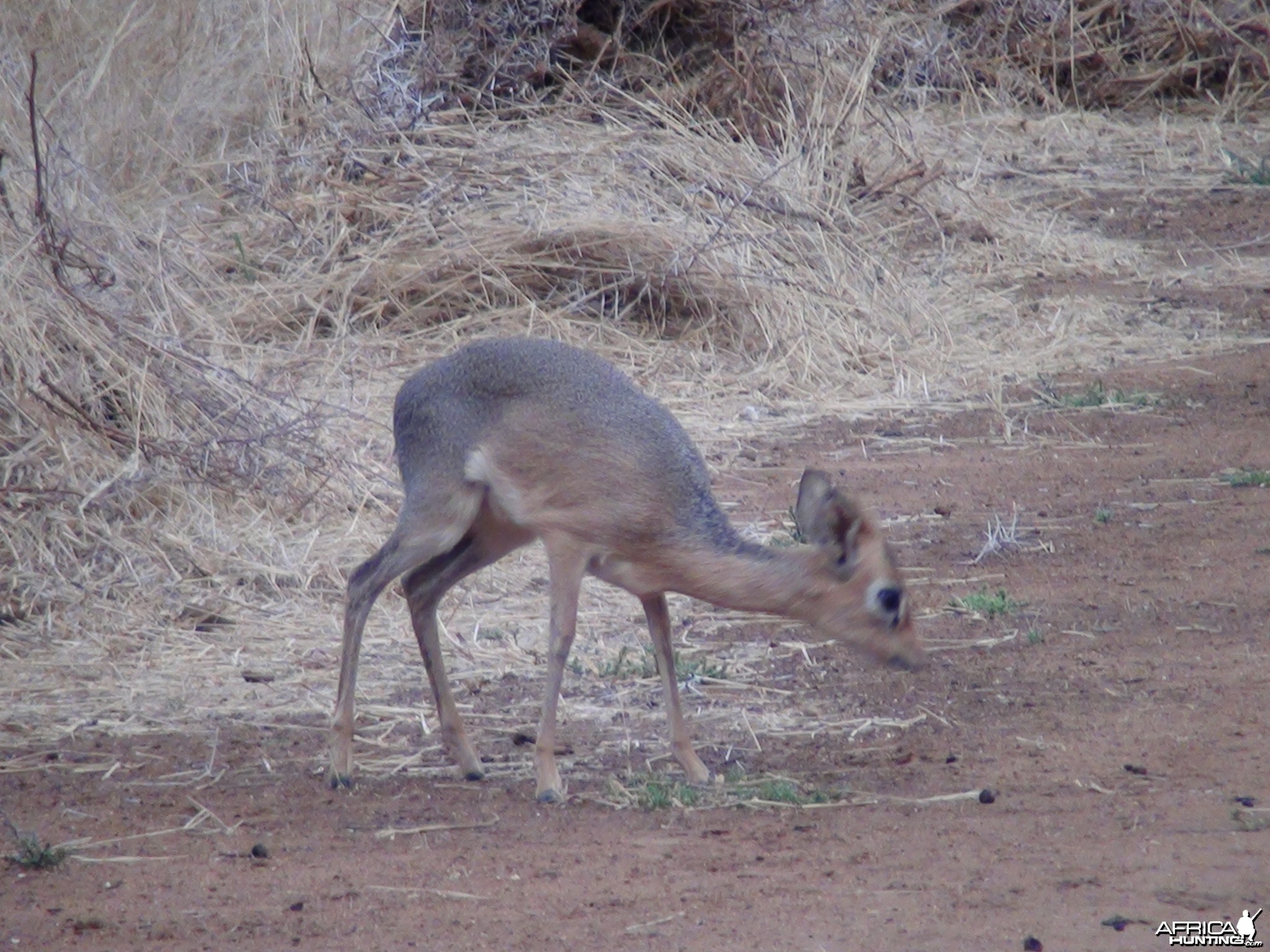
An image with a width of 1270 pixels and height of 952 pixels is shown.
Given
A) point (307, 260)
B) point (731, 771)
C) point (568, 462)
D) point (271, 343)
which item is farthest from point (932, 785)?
point (307, 260)

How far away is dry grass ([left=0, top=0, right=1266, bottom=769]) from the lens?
6336 mm

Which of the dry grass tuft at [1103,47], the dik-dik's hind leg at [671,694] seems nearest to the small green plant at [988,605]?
the dik-dik's hind leg at [671,694]

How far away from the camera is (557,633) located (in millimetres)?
4871

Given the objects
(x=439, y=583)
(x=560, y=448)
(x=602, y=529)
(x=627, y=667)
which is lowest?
(x=627, y=667)

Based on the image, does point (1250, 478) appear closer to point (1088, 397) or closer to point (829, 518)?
point (1088, 397)

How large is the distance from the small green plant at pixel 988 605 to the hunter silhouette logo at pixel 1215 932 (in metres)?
2.61

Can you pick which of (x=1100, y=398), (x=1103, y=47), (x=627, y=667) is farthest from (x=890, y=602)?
(x=1103, y=47)

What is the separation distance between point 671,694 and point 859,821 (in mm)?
763

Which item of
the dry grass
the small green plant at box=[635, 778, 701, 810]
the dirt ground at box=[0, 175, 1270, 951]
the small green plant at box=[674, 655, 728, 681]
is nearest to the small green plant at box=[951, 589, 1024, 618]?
the dirt ground at box=[0, 175, 1270, 951]

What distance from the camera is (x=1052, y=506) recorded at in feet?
24.7

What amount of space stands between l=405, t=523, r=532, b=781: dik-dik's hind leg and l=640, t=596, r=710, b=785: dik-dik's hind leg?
48 centimetres

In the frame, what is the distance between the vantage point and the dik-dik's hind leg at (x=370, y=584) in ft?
16.3

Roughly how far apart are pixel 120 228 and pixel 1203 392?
6.06 m

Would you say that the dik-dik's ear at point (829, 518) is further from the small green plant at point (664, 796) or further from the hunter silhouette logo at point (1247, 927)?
the hunter silhouette logo at point (1247, 927)
